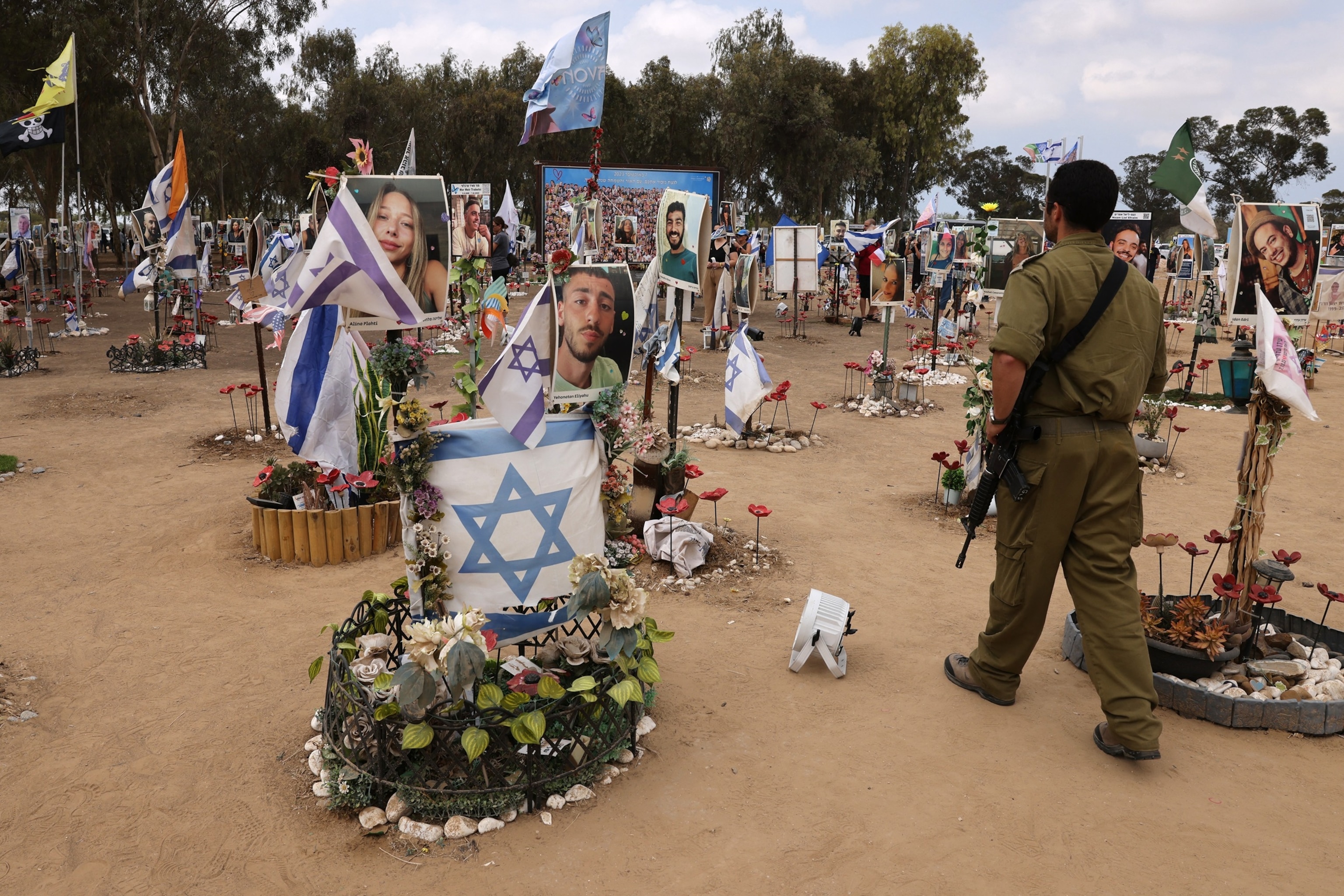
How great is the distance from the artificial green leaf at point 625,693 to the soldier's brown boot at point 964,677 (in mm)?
1935

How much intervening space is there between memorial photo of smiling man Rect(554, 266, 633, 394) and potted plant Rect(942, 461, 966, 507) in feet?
15.8

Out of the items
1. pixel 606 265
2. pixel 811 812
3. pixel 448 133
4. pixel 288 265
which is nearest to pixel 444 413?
pixel 288 265

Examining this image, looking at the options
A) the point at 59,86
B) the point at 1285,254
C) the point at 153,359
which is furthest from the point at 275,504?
the point at 59,86

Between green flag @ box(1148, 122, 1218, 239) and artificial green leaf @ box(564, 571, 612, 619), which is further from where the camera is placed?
green flag @ box(1148, 122, 1218, 239)

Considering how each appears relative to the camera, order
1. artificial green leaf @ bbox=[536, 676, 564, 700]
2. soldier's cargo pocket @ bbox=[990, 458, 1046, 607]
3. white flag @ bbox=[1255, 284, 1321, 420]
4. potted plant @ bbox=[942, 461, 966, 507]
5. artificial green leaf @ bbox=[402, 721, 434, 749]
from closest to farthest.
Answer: artificial green leaf @ bbox=[402, 721, 434, 749] < artificial green leaf @ bbox=[536, 676, 564, 700] < soldier's cargo pocket @ bbox=[990, 458, 1046, 607] < white flag @ bbox=[1255, 284, 1321, 420] < potted plant @ bbox=[942, 461, 966, 507]

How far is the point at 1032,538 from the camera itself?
414 cm

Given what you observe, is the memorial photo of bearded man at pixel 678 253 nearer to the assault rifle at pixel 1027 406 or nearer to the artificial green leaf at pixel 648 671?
the assault rifle at pixel 1027 406

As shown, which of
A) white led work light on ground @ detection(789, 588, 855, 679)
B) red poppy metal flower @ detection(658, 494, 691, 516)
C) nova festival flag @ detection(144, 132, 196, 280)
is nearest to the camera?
white led work light on ground @ detection(789, 588, 855, 679)

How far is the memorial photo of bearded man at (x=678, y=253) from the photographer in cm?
888

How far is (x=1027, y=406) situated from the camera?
162 inches

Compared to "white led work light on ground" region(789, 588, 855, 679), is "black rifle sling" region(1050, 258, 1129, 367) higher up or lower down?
higher up

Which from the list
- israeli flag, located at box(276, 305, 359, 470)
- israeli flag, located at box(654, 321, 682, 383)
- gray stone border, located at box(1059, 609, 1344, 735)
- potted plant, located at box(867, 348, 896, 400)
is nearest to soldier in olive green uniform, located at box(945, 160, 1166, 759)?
gray stone border, located at box(1059, 609, 1344, 735)

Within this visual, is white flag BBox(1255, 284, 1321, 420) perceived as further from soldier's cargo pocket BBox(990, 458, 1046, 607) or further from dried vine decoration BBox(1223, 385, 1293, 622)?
soldier's cargo pocket BBox(990, 458, 1046, 607)

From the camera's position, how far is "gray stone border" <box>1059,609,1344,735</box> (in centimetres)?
438
